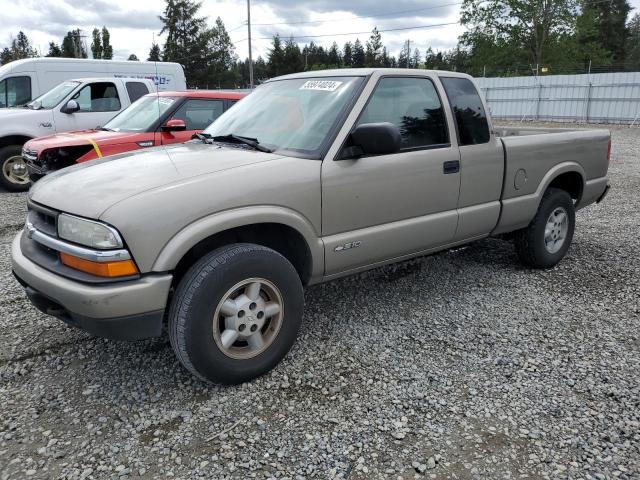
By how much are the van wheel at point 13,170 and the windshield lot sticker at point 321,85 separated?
7.31m

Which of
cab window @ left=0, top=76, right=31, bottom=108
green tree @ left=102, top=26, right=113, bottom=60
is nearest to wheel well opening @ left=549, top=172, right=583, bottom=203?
cab window @ left=0, top=76, right=31, bottom=108

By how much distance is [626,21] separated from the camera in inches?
2440

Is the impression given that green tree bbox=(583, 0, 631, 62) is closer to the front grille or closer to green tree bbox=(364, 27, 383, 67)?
green tree bbox=(364, 27, 383, 67)

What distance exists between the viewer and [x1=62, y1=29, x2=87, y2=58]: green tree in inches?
2489

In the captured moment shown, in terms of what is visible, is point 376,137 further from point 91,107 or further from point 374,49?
point 374,49

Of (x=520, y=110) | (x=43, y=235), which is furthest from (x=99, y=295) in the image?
(x=520, y=110)

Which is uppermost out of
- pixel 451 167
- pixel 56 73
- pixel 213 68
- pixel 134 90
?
pixel 213 68

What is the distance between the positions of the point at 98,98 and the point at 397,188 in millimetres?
8053

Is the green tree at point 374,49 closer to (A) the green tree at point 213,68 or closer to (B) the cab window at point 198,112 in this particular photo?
(A) the green tree at point 213,68

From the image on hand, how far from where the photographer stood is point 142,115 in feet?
25.3

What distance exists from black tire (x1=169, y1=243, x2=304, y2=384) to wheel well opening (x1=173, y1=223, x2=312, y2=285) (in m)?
0.18

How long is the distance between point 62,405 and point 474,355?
2.53 m

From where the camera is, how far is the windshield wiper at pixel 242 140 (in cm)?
338

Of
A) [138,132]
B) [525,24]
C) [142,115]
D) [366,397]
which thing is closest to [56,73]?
[142,115]
